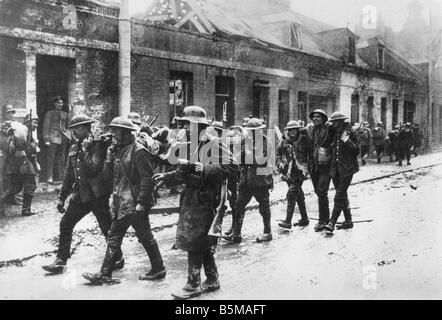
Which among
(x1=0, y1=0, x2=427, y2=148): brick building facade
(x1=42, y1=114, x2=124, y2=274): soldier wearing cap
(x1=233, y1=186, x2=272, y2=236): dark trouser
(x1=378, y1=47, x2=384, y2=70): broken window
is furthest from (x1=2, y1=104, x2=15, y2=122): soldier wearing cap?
(x1=378, y1=47, x2=384, y2=70): broken window

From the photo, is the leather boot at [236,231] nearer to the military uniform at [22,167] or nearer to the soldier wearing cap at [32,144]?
the military uniform at [22,167]

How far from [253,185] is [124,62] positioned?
20.0 ft

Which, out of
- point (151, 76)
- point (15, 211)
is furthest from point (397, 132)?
point (15, 211)

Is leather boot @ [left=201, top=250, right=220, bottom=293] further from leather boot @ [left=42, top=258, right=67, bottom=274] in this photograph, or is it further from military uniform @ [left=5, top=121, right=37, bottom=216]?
military uniform @ [left=5, top=121, right=37, bottom=216]

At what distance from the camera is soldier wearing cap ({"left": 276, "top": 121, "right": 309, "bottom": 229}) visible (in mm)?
8344

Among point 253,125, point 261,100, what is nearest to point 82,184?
point 253,125

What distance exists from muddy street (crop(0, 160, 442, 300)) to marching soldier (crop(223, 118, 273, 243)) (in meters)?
0.21

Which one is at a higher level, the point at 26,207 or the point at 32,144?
the point at 32,144

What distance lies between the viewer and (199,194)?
504 centimetres

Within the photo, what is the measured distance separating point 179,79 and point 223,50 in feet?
7.89

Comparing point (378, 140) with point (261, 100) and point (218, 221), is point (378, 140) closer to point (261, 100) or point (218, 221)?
point (261, 100)

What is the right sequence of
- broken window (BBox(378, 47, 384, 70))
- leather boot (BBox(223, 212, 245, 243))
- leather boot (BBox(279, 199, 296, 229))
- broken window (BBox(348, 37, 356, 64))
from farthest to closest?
broken window (BBox(378, 47, 384, 70)), broken window (BBox(348, 37, 356, 64)), leather boot (BBox(279, 199, 296, 229)), leather boot (BBox(223, 212, 245, 243))

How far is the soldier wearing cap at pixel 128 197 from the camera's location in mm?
5402

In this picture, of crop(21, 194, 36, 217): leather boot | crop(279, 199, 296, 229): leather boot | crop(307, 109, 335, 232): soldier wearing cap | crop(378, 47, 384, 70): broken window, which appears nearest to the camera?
crop(307, 109, 335, 232): soldier wearing cap
